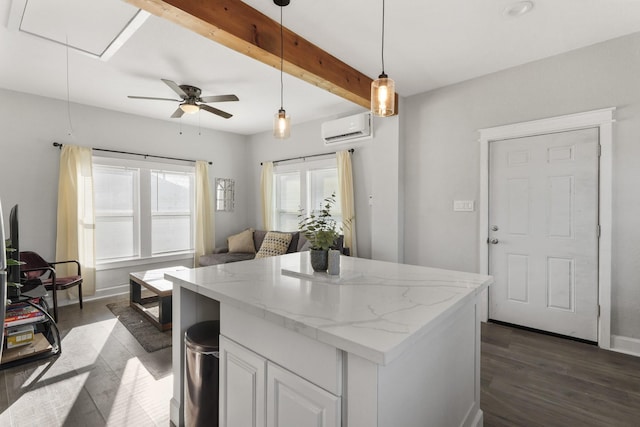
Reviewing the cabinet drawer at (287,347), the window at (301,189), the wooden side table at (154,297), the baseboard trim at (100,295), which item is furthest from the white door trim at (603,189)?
the baseboard trim at (100,295)

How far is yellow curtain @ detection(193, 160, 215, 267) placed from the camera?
17.2 ft

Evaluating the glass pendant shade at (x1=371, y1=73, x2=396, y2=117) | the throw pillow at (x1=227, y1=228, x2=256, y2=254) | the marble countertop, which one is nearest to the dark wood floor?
the marble countertop

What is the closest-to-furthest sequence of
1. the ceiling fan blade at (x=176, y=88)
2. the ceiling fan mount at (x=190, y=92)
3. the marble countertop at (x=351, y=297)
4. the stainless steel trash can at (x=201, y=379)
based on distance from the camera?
1. the marble countertop at (x=351, y=297)
2. the stainless steel trash can at (x=201, y=379)
3. the ceiling fan blade at (x=176, y=88)
4. the ceiling fan mount at (x=190, y=92)

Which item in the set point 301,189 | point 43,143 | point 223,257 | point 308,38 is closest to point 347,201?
point 301,189

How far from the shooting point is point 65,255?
3988 mm

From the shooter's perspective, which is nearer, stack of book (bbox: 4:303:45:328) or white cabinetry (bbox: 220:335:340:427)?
white cabinetry (bbox: 220:335:340:427)

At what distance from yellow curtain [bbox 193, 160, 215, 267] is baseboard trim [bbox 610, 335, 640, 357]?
17.1ft

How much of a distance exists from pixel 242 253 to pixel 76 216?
226 centimetres

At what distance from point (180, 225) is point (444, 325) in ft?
16.0

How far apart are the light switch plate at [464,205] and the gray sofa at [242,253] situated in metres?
1.52

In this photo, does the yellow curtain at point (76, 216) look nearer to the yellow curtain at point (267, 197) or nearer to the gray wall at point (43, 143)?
the gray wall at point (43, 143)

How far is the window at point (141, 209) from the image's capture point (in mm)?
4418

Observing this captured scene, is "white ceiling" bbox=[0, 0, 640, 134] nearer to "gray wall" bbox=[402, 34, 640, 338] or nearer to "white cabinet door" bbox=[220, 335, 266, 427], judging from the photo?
"gray wall" bbox=[402, 34, 640, 338]

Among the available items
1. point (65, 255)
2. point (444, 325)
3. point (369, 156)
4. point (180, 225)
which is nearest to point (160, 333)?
point (65, 255)
